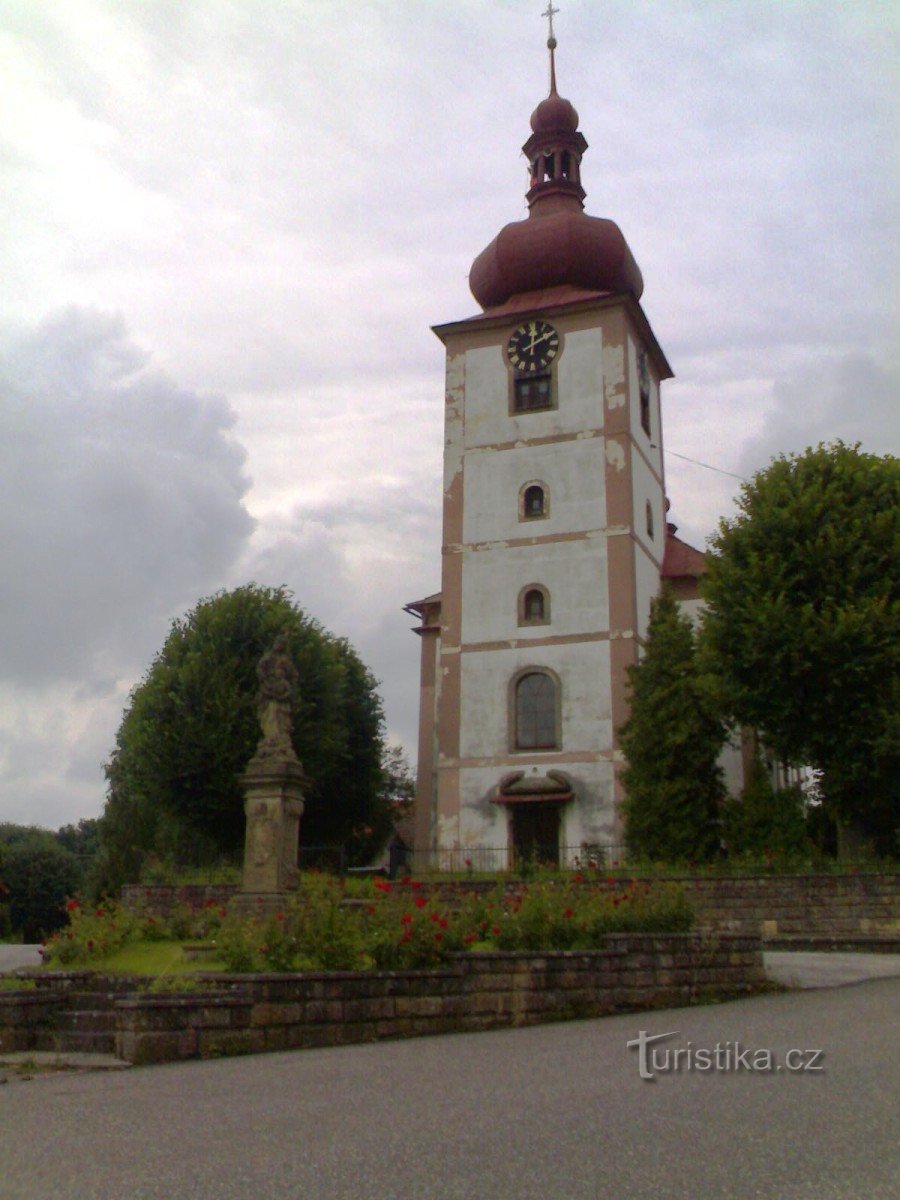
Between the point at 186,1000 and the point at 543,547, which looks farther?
the point at 543,547

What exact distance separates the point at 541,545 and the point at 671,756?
7.53 metres

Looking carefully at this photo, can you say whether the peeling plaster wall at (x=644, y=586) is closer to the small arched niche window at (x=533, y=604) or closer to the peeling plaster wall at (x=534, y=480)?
the peeling plaster wall at (x=534, y=480)

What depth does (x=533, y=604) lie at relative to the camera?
31500 millimetres

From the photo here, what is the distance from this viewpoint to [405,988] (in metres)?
10.2

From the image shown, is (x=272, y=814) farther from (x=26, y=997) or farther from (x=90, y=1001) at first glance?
(x=26, y=997)

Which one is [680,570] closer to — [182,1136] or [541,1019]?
[541,1019]

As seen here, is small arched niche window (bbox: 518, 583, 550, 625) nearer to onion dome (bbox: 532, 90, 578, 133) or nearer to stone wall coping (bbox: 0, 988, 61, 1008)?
onion dome (bbox: 532, 90, 578, 133)

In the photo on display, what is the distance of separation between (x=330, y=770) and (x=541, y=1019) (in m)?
24.1

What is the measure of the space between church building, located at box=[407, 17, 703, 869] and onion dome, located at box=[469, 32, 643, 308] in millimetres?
48

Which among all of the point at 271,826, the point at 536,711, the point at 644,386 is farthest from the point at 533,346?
the point at 271,826

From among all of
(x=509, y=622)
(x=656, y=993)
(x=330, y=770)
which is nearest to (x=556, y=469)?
(x=509, y=622)

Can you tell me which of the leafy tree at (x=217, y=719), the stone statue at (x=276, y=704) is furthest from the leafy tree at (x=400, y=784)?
the stone statue at (x=276, y=704)

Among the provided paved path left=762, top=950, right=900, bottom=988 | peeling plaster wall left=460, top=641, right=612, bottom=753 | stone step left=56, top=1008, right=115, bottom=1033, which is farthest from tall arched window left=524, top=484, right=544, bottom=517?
stone step left=56, top=1008, right=115, bottom=1033

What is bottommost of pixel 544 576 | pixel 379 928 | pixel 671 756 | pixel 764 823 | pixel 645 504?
pixel 379 928
